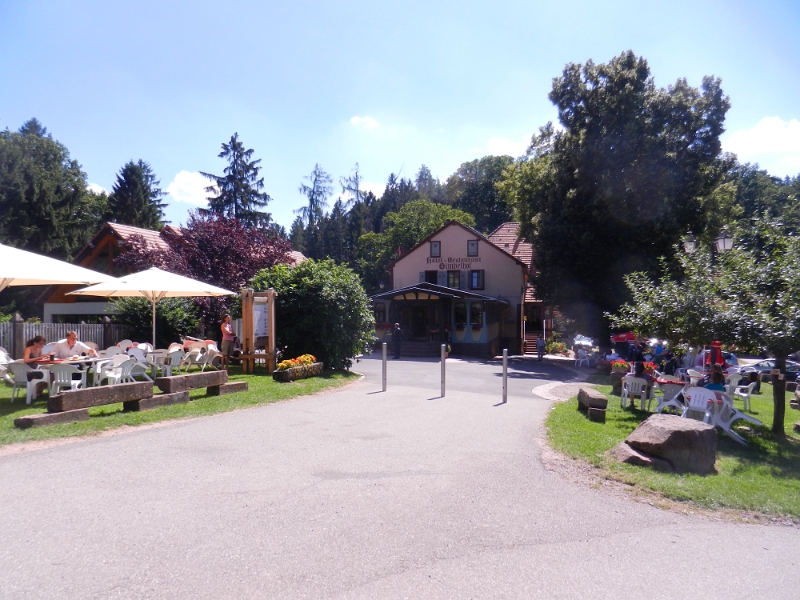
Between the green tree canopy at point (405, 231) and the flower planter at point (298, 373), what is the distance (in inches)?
1420

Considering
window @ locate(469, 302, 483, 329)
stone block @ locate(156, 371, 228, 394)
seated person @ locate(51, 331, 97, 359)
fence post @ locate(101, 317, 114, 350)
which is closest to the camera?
stone block @ locate(156, 371, 228, 394)

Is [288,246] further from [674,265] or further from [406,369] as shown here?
[674,265]

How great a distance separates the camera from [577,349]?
29.5 metres

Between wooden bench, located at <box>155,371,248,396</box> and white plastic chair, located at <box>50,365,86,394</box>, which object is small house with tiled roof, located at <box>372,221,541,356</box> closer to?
wooden bench, located at <box>155,371,248,396</box>

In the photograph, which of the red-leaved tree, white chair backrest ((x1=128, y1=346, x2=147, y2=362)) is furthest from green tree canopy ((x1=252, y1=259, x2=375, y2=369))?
the red-leaved tree

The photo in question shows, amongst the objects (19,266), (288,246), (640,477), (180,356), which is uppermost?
(288,246)

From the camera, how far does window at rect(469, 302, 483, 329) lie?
3397 cm

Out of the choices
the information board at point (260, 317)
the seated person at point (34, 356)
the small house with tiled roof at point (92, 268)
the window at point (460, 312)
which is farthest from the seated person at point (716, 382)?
the small house with tiled roof at point (92, 268)

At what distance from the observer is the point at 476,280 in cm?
3841

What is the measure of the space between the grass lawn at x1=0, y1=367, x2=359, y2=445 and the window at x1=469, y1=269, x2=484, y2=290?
24.0 m

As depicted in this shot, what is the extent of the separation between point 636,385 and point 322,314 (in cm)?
830

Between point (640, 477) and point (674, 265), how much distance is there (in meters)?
23.2

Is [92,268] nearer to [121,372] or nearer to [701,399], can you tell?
[121,372]

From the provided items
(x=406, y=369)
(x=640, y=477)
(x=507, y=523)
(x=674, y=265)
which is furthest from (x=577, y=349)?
(x=507, y=523)
